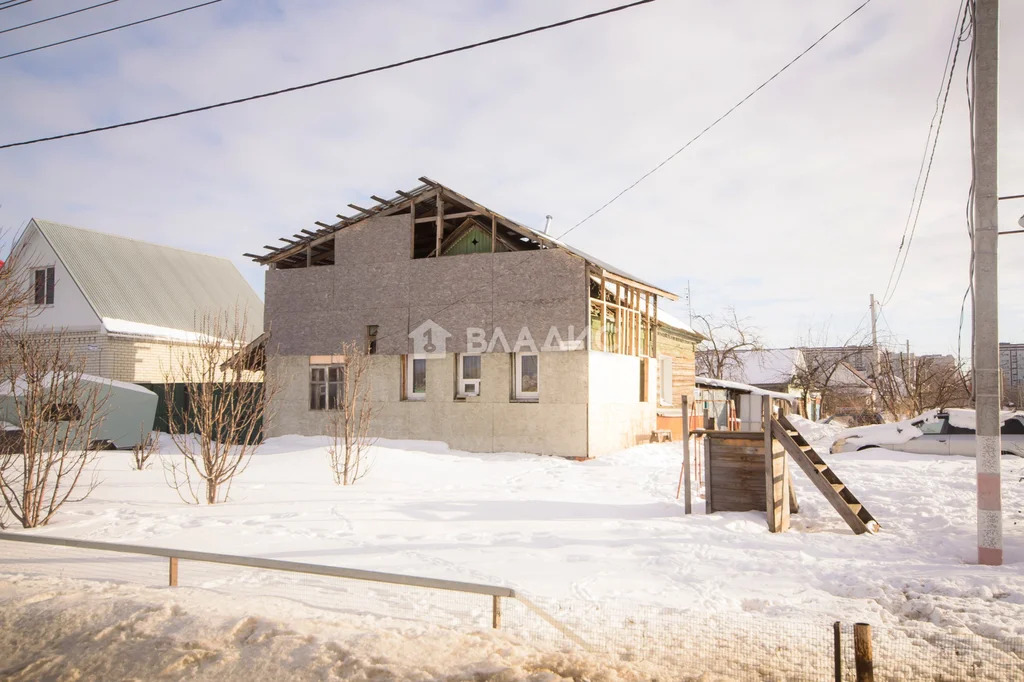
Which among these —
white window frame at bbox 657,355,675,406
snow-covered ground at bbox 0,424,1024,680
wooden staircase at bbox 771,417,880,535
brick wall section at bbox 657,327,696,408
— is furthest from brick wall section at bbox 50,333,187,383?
wooden staircase at bbox 771,417,880,535

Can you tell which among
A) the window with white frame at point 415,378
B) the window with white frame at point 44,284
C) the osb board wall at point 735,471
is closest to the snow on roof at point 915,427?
the osb board wall at point 735,471

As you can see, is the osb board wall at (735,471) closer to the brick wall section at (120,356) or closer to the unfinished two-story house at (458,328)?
the unfinished two-story house at (458,328)

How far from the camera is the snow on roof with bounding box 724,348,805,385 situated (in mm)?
50906

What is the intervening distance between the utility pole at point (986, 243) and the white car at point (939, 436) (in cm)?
1163

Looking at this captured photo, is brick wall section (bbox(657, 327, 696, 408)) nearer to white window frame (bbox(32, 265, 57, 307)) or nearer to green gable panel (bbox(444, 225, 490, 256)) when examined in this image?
green gable panel (bbox(444, 225, 490, 256))

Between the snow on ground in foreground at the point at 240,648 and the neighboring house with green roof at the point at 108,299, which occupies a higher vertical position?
the neighboring house with green roof at the point at 108,299

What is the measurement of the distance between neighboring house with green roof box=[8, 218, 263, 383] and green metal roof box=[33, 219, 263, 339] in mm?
49

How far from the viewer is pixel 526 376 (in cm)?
1852

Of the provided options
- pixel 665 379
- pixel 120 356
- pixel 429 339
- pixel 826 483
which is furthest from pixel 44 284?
pixel 826 483

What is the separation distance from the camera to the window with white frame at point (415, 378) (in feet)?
63.9

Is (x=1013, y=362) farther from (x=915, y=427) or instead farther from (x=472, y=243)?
(x=472, y=243)

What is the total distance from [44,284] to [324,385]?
15859 mm

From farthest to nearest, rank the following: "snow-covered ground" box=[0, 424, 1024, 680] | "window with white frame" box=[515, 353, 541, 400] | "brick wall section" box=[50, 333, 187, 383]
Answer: "brick wall section" box=[50, 333, 187, 383] → "window with white frame" box=[515, 353, 541, 400] → "snow-covered ground" box=[0, 424, 1024, 680]

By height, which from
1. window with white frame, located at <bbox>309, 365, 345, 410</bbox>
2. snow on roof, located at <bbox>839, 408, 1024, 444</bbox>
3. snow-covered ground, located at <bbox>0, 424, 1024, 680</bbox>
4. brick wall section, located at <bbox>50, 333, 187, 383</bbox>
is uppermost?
brick wall section, located at <bbox>50, 333, 187, 383</bbox>
